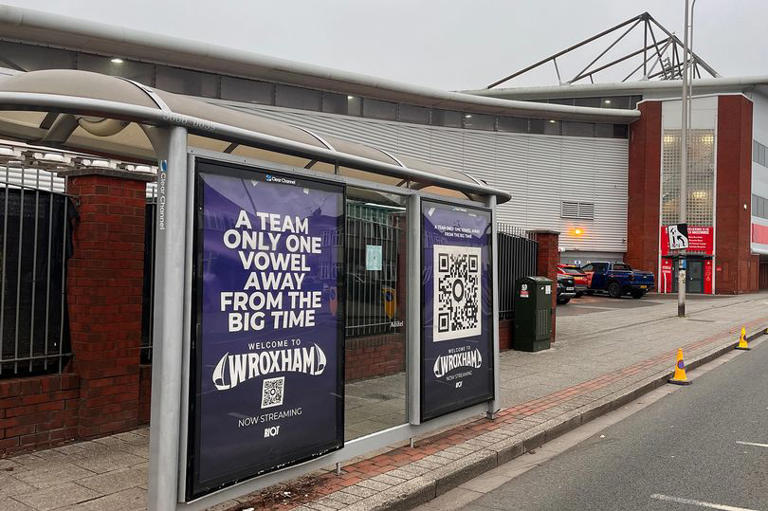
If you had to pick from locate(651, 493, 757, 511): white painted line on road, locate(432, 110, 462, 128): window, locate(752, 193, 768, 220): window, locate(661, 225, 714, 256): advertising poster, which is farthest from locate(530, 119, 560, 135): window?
locate(651, 493, 757, 511): white painted line on road

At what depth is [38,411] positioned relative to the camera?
5.29 m

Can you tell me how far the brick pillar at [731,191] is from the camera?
3694 cm

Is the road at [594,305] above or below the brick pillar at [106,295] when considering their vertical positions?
below

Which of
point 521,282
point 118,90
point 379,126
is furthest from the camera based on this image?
point 379,126

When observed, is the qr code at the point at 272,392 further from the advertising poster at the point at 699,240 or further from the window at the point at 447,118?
the advertising poster at the point at 699,240

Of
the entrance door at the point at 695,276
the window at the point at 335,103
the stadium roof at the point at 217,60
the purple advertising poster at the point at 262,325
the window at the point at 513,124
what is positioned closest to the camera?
the purple advertising poster at the point at 262,325

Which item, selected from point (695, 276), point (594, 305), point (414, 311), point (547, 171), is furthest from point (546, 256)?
point (695, 276)

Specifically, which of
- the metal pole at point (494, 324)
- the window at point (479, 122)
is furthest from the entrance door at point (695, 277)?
the metal pole at point (494, 324)

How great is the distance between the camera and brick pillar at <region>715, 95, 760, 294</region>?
121ft

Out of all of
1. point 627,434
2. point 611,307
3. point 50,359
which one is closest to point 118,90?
point 50,359

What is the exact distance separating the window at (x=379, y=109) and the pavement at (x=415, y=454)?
832 inches

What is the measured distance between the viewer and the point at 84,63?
21.7 metres

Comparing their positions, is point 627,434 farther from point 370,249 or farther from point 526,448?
point 370,249

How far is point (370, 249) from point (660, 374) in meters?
5.63
